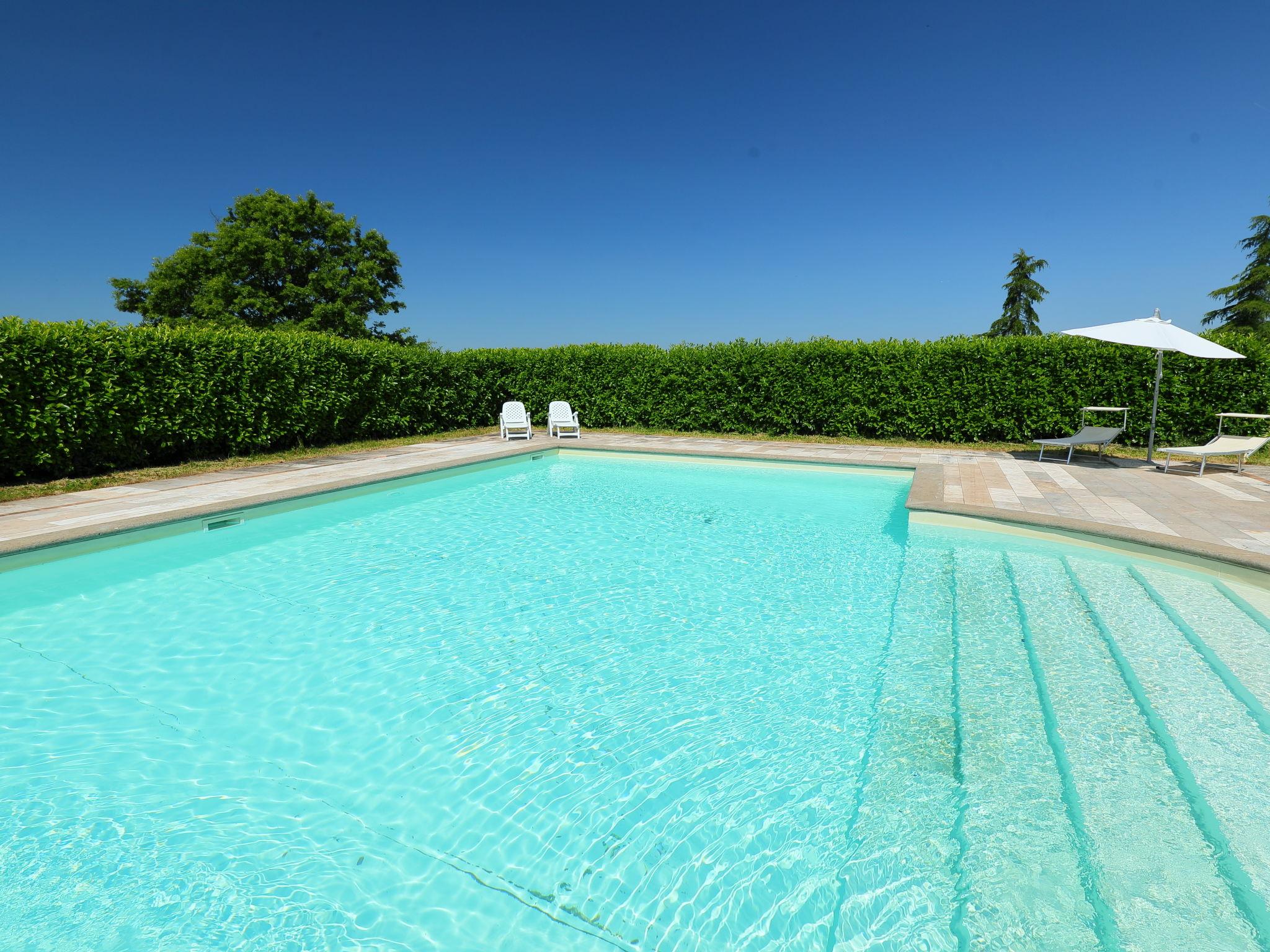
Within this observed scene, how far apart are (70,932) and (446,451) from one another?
10196 millimetres

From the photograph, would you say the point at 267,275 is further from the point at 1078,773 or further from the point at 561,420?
the point at 1078,773

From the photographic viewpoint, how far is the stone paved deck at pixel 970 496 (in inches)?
222

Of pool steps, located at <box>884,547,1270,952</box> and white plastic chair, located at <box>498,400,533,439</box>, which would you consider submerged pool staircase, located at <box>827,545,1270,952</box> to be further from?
→ white plastic chair, located at <box>498,400,533,439</box>

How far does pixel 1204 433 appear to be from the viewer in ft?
34.7

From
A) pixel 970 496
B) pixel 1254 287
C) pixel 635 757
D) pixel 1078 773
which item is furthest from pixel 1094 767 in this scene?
pixel 1254 287

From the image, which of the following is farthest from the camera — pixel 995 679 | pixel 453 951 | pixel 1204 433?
pixel 1204 433

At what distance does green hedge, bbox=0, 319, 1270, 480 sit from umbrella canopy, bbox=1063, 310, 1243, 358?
2.19 meters

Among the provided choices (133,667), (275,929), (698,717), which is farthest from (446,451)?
(275,929)

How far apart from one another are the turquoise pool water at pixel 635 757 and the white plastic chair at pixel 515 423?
324 inches

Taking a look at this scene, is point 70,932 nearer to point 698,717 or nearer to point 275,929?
point 275,929

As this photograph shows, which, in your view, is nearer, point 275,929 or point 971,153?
point 275,929

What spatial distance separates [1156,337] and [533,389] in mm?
12271

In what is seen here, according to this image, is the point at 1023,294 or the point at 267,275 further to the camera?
the point at 1023,294

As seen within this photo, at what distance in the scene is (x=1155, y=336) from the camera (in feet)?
27.6
